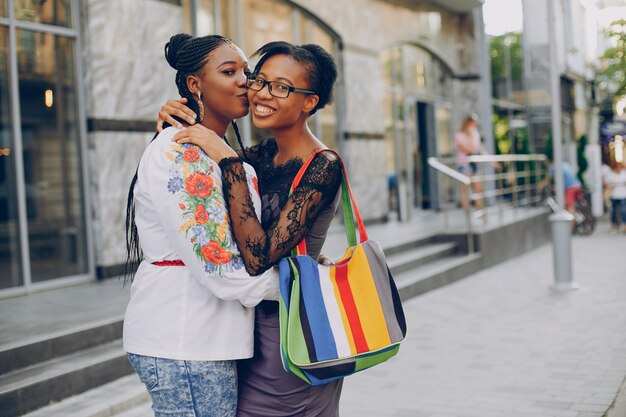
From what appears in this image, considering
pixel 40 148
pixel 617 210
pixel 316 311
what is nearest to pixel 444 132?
pixel 617 210

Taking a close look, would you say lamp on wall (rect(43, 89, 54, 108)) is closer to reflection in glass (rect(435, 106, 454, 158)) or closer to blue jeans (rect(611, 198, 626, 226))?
reflection in glass (rect(435, 106, 454, 158))

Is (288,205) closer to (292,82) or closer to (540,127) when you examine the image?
(292,82)

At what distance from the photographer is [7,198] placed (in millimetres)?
8398

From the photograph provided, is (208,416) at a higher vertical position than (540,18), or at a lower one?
lower

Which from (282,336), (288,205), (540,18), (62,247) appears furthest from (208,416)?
(540,18)

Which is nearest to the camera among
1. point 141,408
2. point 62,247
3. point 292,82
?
point 292,82

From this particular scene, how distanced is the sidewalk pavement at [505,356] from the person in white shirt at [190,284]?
3.20 metres

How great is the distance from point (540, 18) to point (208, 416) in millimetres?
8838

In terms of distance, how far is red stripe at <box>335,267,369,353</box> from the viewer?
2467 mm

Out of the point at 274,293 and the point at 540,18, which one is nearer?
the point at 274,293

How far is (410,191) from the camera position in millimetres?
17500

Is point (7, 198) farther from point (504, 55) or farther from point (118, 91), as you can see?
point (504, 55)

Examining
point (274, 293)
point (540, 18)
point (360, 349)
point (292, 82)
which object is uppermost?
point (540, 18)

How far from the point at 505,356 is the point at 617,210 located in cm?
1226
